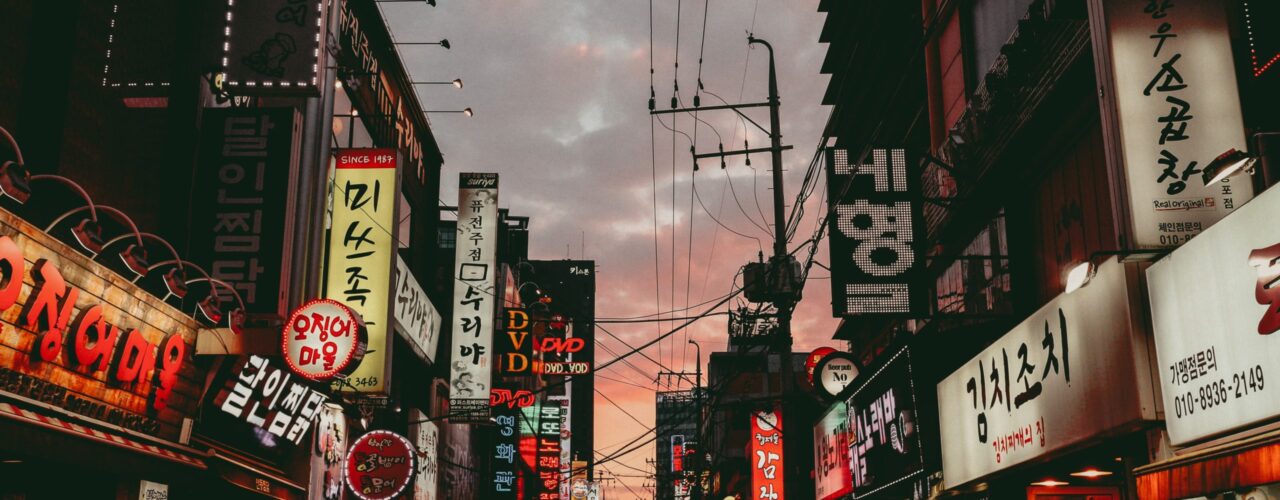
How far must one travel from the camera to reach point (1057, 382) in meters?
9.89

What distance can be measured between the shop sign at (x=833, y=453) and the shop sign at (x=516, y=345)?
468 inches

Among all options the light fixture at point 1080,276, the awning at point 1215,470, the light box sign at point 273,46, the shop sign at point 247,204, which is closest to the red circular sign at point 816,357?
the shop sign at point 247,204

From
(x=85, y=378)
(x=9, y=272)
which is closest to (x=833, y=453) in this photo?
(x=85, y=378)

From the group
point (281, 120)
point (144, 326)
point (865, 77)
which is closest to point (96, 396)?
point (144, 326)

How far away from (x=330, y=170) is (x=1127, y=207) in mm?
13995

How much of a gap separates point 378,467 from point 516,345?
13984 mm

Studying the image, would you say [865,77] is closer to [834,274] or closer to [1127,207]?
[834,274]

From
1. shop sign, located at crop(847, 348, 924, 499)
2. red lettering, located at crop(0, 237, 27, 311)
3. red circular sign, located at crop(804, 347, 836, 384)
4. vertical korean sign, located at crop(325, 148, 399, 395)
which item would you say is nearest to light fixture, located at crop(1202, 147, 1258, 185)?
shop sign, located at crop(847, 348, 924, 499)

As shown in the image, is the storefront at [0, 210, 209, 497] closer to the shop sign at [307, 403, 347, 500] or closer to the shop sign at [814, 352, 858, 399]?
the shop sign at [307, 403, 347, 500]

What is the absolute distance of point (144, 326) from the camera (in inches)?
461

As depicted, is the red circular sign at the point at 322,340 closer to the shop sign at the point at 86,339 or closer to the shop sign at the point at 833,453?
the shop sign at the point at 86,339

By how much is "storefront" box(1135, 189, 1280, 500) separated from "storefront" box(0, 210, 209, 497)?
940cm

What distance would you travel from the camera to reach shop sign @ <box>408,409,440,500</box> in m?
28.1

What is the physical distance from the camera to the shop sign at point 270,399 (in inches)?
547
